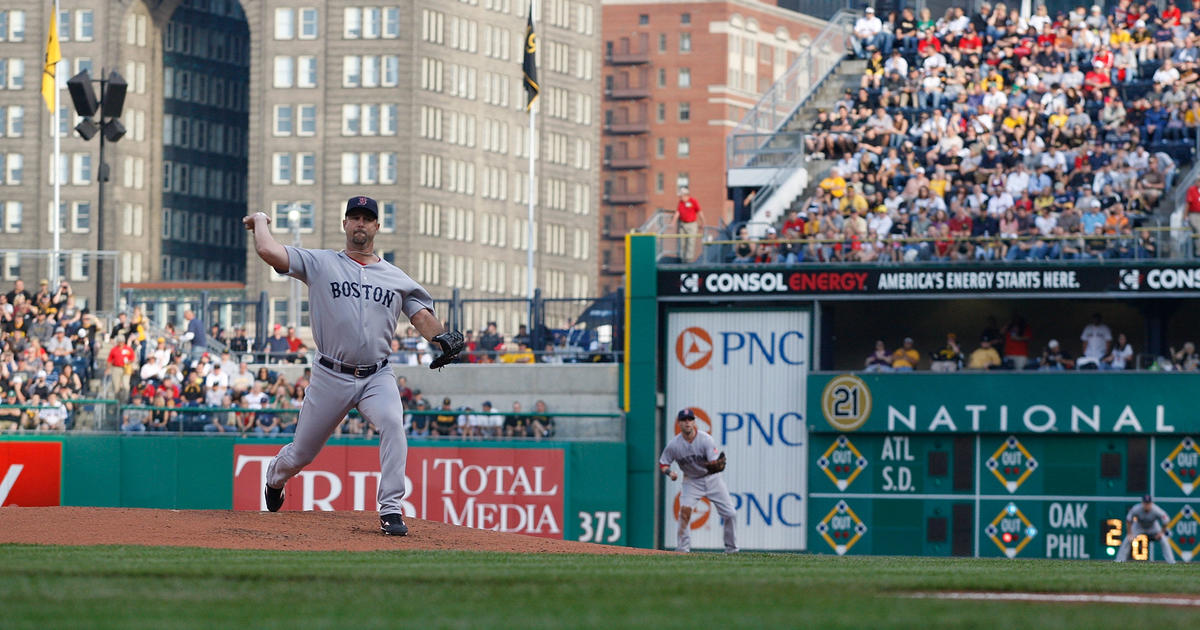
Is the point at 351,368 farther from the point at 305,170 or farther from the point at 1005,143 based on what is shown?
the point at 305,170

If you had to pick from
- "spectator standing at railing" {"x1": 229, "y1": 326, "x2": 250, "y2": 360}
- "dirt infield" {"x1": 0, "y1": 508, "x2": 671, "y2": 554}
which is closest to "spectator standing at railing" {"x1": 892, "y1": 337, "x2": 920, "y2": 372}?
"spectator standing at railing" {"x1": 229, "y1": 326, "x2": 250, "y2": 360}

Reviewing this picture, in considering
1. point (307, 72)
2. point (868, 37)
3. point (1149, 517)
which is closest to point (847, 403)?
point (1149, 517)

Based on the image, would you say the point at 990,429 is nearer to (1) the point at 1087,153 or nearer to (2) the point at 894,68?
(1) the point at 1087,153

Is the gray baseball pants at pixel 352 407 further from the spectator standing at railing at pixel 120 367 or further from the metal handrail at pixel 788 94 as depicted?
the metal handrail at pixel 788 94

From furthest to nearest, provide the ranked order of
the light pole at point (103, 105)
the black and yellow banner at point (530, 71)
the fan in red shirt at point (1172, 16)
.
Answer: the black and yellow banner at point (530, 71) → the fan in red shirt at point (1172, 16) → the light pole at point (103, 105)

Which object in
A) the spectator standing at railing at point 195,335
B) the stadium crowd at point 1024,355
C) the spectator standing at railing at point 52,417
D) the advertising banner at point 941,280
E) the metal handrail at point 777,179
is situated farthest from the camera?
the spectator standing at railing at point 195,335

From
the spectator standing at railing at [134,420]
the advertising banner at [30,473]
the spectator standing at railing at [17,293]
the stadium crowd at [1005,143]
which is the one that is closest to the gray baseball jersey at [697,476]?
the stadium crowd at [1005,143]
